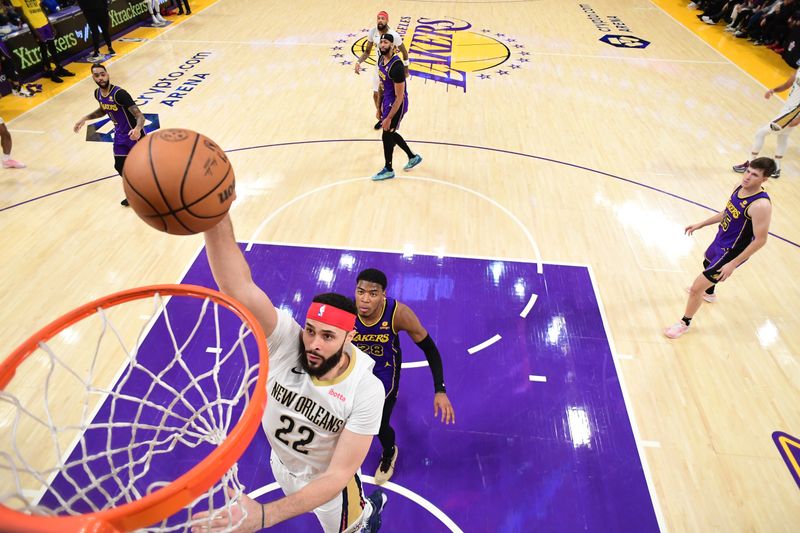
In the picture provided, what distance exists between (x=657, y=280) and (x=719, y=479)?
90.7 inches

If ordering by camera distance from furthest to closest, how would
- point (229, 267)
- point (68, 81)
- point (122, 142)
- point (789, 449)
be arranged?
point (68, 81) → point (122, 142) → point (789, 449) → point (229, 267)

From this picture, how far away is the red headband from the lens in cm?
222

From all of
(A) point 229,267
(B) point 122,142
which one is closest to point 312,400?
(A) point 229,267

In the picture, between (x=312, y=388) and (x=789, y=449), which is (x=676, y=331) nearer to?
(x=789, y=449)

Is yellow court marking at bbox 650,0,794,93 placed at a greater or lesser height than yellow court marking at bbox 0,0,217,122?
lesser

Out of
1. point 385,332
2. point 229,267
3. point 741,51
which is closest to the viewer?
point 229,267

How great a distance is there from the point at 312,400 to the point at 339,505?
828 millimetres

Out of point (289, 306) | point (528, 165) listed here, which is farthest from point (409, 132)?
point (289, 306)

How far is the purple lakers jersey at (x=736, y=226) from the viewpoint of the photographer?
412 cm

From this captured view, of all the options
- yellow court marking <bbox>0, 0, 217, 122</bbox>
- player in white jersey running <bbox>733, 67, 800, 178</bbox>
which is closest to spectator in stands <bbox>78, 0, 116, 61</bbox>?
yellow court marking <bbox>0, 0, 217, 122</bbox>

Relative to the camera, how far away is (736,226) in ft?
13.9

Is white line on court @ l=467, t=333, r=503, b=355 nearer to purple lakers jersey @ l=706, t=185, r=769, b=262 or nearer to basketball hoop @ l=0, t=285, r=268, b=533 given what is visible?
basketball hoop @ l=0, t=285, r=268, b=533

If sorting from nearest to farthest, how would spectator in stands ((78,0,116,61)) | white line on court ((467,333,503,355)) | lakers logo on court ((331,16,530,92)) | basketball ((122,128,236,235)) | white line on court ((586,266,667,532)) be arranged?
basketball ((122,128,236,235)), white line on court ((586,266,667,532)), white line on court ((467,333,503,355)), spectator in stands ((78,0,116,61)), lakers logo on court ((331,16,530,92))

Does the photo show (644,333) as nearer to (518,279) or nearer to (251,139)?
(518,279)
